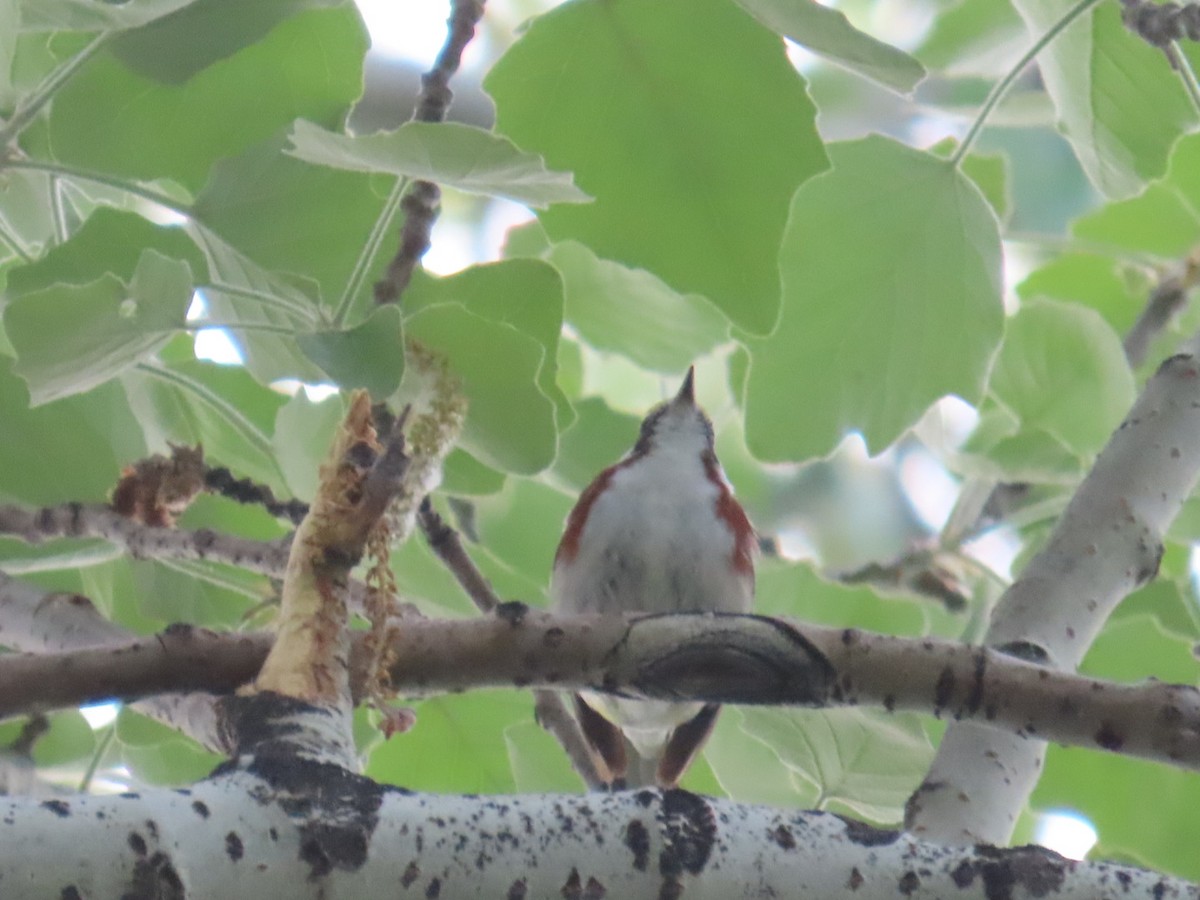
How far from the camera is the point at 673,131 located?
1154 mm

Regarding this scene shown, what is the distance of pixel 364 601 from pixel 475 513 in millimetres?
726

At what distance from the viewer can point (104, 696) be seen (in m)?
0.86

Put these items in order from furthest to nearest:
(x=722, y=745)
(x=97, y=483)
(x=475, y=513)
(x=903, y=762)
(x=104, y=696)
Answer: (x=475, y=513) < (x=722, y=745) < (x=903, y=762) < (x=97, y=483) < (x=104, y=696)

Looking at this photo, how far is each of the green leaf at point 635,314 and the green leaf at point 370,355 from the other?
0.62 m

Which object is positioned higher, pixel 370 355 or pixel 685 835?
pixel 370 355

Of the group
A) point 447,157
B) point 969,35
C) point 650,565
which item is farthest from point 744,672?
point 650,565

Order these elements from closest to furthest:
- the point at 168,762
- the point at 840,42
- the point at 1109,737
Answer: the point at 1109,737
the point at 840,42
the point at 168,762

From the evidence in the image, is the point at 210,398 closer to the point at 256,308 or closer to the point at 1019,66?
the point at 256,308

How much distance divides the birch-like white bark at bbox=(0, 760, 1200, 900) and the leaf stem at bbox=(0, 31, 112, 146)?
22.7 inches

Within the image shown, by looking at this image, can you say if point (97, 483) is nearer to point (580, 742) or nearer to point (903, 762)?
point (580, 742)

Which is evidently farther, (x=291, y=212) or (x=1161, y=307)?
(x=1161, y=307)

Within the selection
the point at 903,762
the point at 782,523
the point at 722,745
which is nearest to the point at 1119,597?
the point at 903,762

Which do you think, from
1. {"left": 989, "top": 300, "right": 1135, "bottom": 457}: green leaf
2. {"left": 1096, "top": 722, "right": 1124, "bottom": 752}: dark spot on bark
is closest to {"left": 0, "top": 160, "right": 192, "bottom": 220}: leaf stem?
{"left": 1096, "top": 722, "right": 1124, "bottom": 752}: dark spot on bark

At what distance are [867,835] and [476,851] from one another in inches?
7.5
